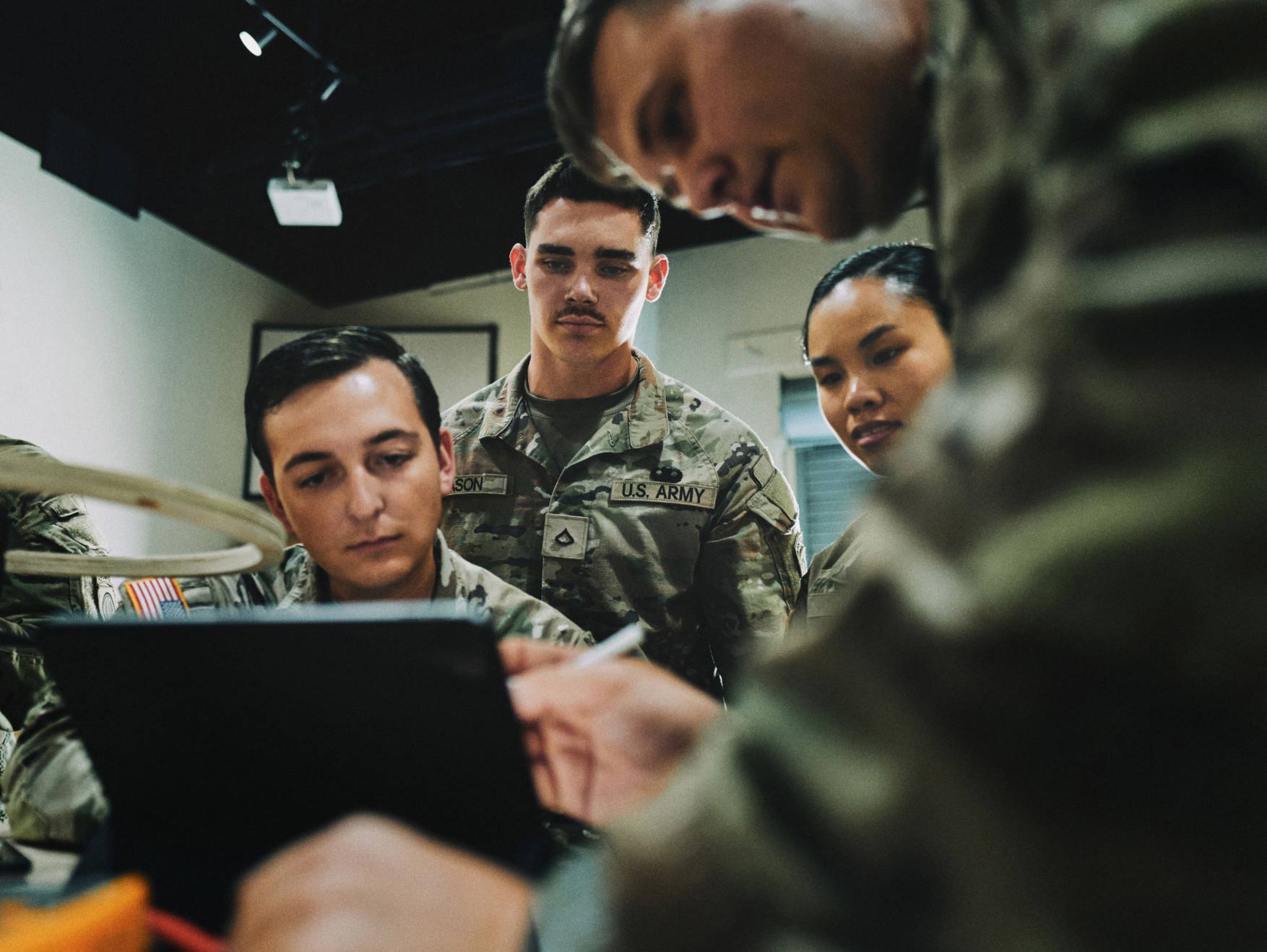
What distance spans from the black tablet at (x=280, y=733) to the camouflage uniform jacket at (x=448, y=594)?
24.2 inches

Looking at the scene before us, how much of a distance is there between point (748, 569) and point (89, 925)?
134 cm

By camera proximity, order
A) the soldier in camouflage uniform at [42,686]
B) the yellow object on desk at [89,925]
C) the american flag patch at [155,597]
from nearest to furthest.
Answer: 1. the yellow object on desk at [89,925]
2. the soldier in camouflage uniform at [42,686]
3. the american flag patch at [155,597]

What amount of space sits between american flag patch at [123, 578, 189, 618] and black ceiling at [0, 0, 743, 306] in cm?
182

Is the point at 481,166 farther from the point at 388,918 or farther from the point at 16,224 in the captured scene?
the point at 388,918

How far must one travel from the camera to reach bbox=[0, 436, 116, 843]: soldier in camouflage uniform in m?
0.72

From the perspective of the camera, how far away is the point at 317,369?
116cm

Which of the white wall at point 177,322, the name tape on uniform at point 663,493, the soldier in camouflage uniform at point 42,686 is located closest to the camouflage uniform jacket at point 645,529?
the name tape on uniform at point 663,493

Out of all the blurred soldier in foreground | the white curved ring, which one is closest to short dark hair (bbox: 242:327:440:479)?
the white curved ring

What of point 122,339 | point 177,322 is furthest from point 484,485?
point 177,322

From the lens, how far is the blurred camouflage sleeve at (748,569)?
1.54 metres

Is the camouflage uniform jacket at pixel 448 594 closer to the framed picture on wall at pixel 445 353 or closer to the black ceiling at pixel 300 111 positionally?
the black ceiling at pixel 300 111

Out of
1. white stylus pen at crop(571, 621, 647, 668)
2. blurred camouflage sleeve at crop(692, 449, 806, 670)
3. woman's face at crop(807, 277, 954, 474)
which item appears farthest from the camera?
blurred camouflage sleeve at crop(692, 449, 806, 670)

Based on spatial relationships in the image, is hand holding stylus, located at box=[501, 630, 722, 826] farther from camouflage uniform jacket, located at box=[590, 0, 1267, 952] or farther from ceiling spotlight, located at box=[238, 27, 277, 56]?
ceiling spotlight, located at box=[238, 27, 277, 56]

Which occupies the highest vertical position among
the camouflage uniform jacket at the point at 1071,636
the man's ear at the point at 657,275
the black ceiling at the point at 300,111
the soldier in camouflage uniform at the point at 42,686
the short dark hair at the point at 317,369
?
the black ceiling at the point at 300,111
